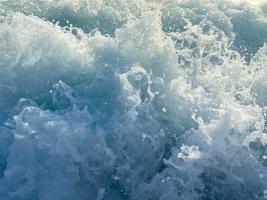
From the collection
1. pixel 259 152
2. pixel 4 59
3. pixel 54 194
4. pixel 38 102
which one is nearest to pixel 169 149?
pixel 259 152

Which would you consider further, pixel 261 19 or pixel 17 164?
pixel 261 19

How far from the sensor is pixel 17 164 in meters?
5.95

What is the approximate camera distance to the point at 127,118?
6.25m

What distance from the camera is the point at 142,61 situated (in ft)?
23.9

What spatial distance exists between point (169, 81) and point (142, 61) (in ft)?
1.68

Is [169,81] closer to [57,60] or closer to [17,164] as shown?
[57,60]

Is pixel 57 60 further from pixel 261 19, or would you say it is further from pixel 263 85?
pixel 261 19

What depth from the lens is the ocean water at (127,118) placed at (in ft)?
19.0

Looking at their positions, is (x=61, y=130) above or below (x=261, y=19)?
above

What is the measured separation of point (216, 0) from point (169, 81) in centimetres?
615

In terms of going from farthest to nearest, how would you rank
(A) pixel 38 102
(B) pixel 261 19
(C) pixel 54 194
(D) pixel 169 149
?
(B) pixel 261 19, (A) pixel 38 102, (D) pixel 169 149, (C) pixel 54 194

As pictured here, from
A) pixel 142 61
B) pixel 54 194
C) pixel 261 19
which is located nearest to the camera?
pixel 54 194

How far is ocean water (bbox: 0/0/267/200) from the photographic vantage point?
228 inches

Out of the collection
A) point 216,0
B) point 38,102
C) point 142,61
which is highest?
point 142,61
